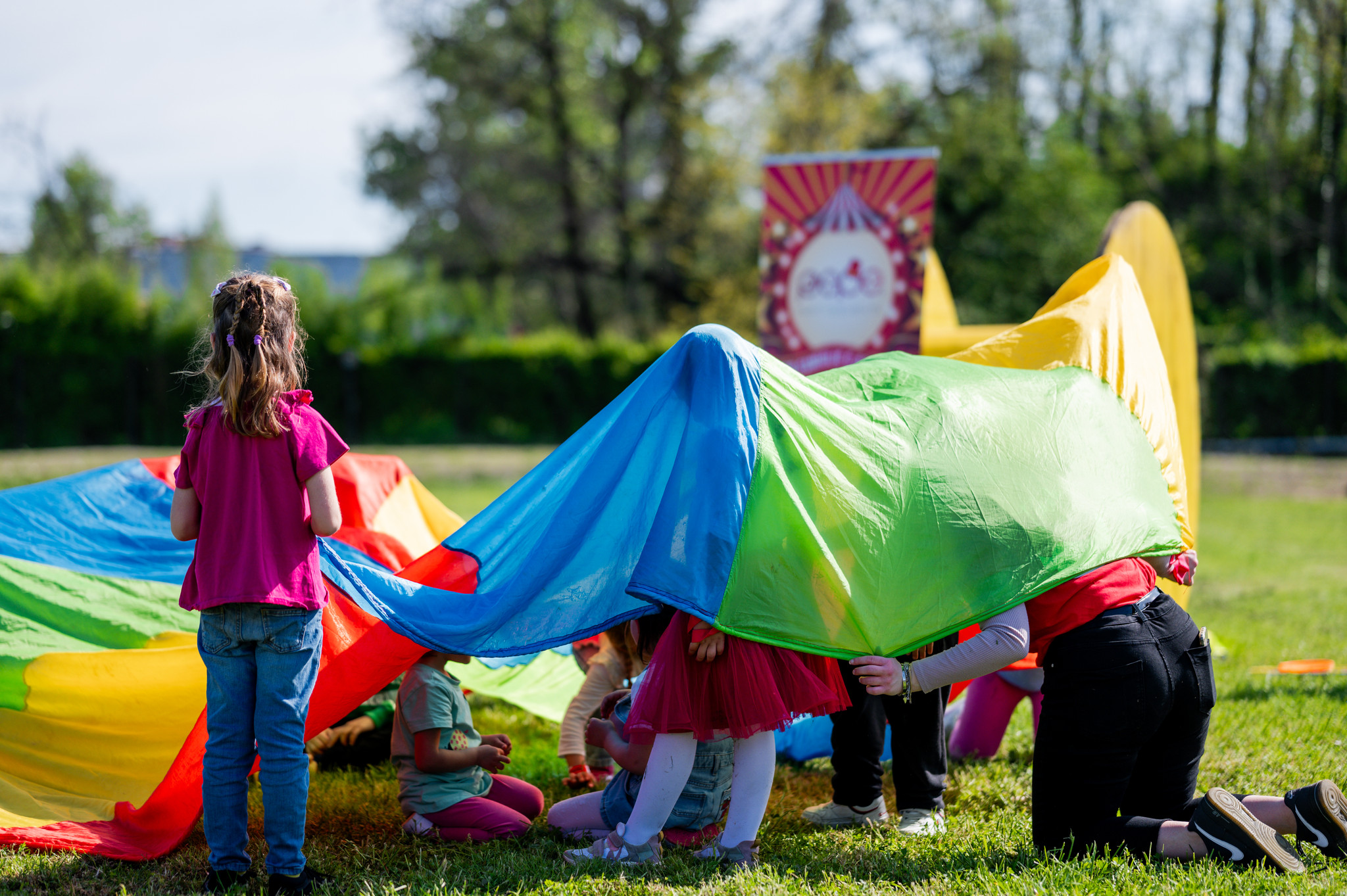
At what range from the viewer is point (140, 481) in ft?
17.0

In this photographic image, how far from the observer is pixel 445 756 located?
11.8 ft

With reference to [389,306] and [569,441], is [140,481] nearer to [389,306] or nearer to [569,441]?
[569,441]

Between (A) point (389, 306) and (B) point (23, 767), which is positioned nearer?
(B) point (23, 767)

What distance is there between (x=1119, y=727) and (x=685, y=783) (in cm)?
131

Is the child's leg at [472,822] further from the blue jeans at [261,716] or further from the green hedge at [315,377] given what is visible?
the green hedge at [315,377]

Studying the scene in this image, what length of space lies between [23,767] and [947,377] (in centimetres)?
360

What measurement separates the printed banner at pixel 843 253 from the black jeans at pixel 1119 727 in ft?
25.9

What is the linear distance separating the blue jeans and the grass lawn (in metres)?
0.26

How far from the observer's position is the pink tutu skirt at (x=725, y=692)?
3.22 meters

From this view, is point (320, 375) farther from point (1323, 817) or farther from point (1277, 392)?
point (1323, 817)

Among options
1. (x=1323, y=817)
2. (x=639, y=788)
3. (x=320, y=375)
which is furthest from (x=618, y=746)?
(x=320, y=375)

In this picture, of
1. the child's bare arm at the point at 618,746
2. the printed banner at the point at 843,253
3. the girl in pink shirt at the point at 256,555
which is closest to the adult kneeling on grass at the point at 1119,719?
the child's bare arm at the point at 618,746

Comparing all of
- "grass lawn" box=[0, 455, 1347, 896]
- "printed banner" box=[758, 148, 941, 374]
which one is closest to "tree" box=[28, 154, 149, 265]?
"printed banner" box=[758, 148, 941, 374]

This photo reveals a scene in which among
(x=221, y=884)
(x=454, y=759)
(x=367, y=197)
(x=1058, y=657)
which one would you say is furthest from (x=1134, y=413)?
(x=367, y=197)
